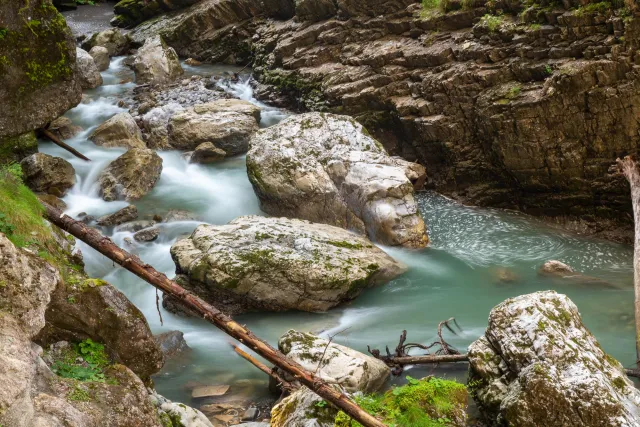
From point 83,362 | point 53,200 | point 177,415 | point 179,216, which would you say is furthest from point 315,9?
point 83,362

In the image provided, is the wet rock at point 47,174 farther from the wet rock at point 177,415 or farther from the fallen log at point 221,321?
the wet rock at point 177,415

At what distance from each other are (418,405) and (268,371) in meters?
2.18

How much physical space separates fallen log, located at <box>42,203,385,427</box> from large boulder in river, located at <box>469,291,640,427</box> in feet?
4.91

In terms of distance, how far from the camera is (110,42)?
22188 millimetres

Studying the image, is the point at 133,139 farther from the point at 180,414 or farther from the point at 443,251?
the point at 180,414

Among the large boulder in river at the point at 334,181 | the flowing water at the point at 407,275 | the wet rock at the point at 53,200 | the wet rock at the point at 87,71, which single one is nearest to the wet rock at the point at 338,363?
the flowing water at the point at 407,275

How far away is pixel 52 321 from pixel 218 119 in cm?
1068

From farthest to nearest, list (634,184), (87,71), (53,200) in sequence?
(87,71)
(53,200)
(634,184)

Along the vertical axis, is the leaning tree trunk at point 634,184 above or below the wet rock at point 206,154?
above

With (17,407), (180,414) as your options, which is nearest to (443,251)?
(180,414)

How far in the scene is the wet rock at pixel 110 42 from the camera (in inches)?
870

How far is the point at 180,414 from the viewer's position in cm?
570

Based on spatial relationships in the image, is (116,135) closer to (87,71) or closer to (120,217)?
(120,217)

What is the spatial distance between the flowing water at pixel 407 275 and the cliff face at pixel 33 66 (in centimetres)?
265
